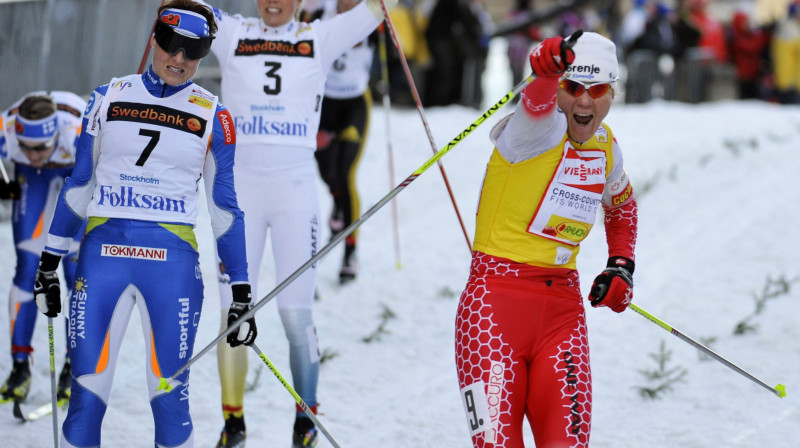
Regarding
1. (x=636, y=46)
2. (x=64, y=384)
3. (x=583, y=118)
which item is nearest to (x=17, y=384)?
(x=64, y=384)

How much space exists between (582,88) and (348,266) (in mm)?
5175

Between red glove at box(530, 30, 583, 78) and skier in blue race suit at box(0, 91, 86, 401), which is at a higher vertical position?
red glove at box(530, 30, 583, 78)

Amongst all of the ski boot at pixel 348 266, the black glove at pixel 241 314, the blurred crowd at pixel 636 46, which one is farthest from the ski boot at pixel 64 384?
the blurred crowd at pixel 636 46

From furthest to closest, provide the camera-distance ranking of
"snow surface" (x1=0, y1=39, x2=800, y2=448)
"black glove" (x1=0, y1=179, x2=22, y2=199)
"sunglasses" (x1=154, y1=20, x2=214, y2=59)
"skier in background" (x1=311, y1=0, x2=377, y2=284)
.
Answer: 1. "skier in background" (x1=311, y1=0, x2=377, y2=284)
2. "black glove" (x1=0, y1=179, x2=22, y2=199)
3. "snow surface" (x1=0, y1=39, x2=800, y2=448)
4. "sunglasses" (x1=154, y1=20, x2=214, y2=59)

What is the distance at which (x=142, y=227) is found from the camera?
182 inches

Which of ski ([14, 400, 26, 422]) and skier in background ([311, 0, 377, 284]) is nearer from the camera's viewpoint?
ski ([14, 400, 26, 422])

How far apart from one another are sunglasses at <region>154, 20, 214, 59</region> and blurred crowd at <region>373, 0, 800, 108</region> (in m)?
10.9

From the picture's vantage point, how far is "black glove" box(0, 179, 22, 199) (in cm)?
679

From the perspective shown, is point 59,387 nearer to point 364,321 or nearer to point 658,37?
point 364,321

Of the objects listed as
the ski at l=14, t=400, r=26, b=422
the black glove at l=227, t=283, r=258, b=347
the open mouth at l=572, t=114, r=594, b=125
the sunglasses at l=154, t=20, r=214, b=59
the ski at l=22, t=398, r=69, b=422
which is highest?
the sunglasses at l=154, t=20, r=214, b=59

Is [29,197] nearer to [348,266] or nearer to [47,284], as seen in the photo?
[47,284]

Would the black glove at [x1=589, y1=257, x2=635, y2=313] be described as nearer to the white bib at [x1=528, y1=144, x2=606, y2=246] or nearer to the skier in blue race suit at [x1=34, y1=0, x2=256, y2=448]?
the white bib at [x1=528, y1=144, x2=606, y2=246]

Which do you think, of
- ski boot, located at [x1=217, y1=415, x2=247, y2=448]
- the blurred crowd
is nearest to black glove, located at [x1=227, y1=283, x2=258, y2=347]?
ski boot, located at [x1=217, y1=415, x2=247, y2=448]

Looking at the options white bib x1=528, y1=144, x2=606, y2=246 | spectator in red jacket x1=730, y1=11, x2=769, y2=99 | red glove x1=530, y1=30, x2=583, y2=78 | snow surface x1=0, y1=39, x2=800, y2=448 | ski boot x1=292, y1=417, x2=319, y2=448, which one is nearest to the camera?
red glove x1=530, y1=30, x2=583, y2=78
